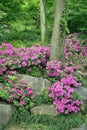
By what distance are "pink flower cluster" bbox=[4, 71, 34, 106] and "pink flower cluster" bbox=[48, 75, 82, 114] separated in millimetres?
601

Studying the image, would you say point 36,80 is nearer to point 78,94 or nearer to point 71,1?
point 78,94

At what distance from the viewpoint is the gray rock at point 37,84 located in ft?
26.4

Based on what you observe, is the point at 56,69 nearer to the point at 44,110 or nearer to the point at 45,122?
the point at 44,110

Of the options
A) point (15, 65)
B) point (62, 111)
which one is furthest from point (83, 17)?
point (62, 111)

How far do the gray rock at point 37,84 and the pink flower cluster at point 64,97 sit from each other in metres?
0.32

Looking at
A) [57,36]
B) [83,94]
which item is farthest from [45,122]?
[57,36]

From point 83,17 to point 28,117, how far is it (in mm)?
6400

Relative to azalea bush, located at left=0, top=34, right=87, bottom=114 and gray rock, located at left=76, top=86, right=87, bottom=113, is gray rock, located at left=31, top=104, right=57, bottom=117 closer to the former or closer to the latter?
azalea bush, located at left=0, top=34, right=87, bottom=114

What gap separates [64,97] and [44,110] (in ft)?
2.10

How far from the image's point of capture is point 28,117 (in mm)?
7574

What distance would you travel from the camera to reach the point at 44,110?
7.62 meters

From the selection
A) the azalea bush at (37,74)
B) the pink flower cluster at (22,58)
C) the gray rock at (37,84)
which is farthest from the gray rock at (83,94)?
the pink flower cluster at (22,58)

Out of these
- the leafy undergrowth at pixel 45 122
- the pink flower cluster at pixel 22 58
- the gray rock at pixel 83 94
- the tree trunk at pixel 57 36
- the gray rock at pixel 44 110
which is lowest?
the leafy undergrowth at pixel 45 122

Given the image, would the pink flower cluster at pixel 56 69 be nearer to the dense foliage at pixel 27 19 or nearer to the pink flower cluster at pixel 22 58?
the pink flower cluster at pixel 22 58
